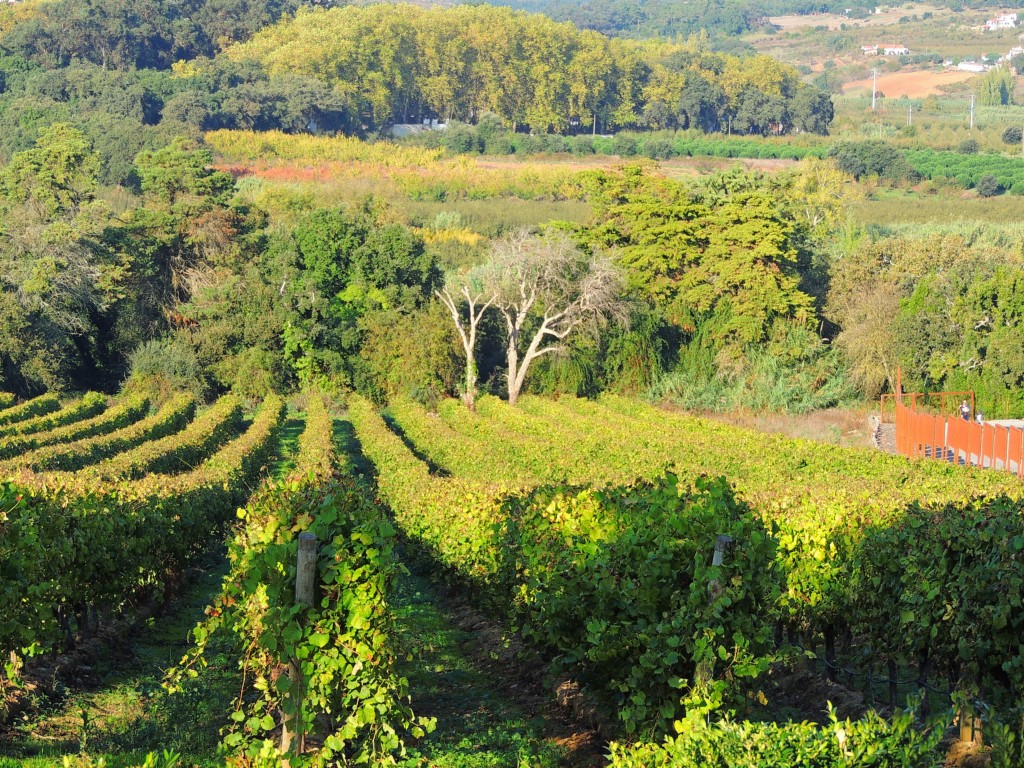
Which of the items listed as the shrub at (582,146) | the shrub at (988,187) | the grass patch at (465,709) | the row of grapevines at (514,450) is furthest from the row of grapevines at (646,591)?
the shrub at (582,146)

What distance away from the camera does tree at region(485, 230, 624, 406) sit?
43812mm

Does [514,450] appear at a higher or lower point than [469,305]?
higher

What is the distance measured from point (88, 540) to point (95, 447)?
1401 centimetres

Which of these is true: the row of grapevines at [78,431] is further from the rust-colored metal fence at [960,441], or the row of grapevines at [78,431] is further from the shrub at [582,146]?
the shrub at [582,146]

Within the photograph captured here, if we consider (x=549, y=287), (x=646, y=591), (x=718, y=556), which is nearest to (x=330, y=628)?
(x=646, y=591)

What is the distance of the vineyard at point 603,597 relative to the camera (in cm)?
791

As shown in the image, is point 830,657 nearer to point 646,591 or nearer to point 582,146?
point 646,591

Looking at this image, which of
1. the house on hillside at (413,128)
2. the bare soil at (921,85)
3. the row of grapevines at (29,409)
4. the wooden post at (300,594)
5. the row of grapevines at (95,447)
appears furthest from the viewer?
the bare soil at (921,85)

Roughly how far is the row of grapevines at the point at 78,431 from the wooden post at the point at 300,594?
61.9ft

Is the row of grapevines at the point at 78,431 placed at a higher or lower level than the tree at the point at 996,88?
lower

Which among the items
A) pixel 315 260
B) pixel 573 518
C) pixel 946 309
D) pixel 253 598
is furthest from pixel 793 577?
pixel 315 260

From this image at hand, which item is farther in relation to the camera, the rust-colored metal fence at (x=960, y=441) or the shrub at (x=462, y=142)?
the shrub at (x=462, y=142)

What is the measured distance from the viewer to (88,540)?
12.4 metres

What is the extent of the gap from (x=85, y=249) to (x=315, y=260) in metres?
8.19
